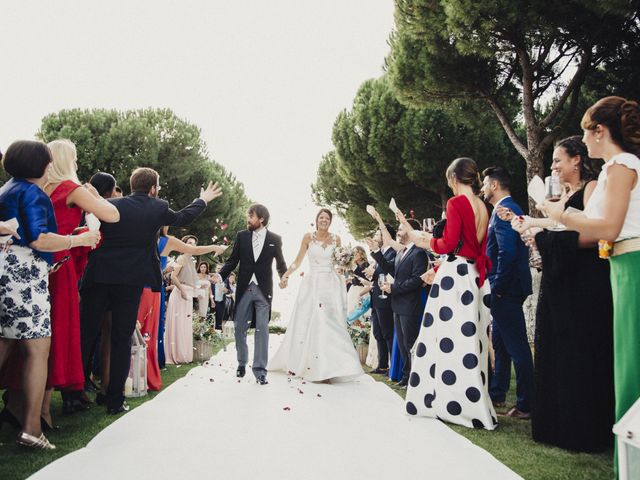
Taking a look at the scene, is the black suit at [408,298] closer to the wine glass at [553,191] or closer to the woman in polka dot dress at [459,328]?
the woman in polka dot dress at [459,328]

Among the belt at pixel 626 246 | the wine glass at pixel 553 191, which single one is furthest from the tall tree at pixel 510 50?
the belt at pixel 626 246

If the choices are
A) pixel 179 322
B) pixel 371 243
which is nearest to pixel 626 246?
pixel 371 243

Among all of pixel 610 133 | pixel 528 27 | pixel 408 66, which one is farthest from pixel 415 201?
pixel 610 133

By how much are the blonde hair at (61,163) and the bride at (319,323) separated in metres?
3.59

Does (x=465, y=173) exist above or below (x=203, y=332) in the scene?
above

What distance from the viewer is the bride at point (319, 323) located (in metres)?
7.06

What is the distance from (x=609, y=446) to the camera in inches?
145

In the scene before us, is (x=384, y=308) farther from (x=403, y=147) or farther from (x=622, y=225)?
(x=403, y=147)

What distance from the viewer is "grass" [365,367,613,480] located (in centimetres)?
313

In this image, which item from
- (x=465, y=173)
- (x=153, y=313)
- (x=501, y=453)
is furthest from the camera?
(x=153, y=313)

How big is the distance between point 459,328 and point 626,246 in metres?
2.03

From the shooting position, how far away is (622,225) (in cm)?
271

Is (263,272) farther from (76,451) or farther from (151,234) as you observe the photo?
(76,451)

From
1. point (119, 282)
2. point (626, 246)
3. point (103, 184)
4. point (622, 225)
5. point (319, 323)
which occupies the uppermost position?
point (103, 184)
